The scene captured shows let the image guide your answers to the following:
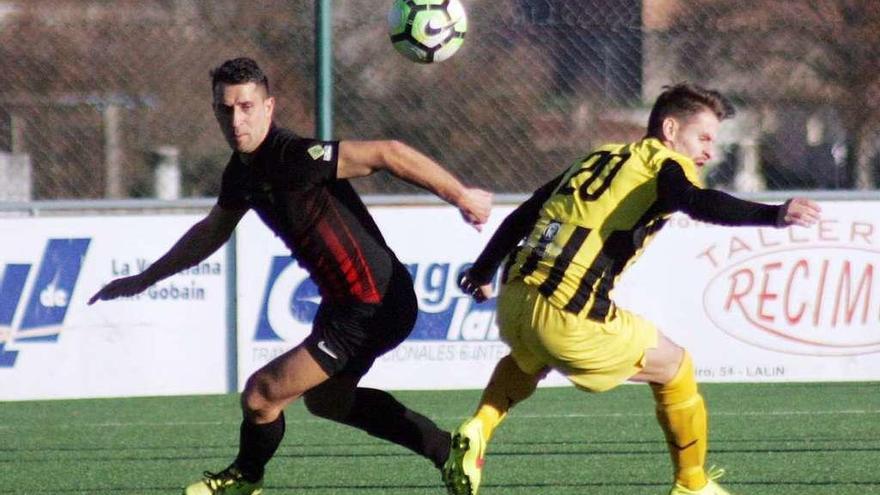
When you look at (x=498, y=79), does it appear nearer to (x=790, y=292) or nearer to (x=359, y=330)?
(x=790, y=292)

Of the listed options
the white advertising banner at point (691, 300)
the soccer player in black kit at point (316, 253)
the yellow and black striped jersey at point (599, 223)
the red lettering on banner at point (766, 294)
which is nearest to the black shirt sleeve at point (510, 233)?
the yellow and black striped jersey at point (599, 223)

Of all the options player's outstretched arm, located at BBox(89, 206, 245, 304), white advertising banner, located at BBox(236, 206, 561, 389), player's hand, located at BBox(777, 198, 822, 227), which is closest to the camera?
player's hand, located at BBox(777, 198, 822, 227)

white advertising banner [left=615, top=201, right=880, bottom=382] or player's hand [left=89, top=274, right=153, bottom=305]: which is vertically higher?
player's hand [left=89, top=274, right=153, bottom=305]

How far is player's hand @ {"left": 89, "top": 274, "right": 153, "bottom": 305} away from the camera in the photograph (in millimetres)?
6539

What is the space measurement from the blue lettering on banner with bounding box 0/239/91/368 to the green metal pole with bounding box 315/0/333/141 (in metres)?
1.74

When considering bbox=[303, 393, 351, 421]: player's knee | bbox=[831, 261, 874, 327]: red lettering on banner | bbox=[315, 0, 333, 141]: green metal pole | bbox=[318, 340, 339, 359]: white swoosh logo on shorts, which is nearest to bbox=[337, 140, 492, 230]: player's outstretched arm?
bbox=[318, 340, 339, 359]: white swoosh logo on shorts

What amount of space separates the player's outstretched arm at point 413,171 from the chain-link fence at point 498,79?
20.7 ft

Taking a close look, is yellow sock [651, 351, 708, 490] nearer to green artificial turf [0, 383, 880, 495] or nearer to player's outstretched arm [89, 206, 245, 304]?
green artificial turf [0, 383, 880, 495]

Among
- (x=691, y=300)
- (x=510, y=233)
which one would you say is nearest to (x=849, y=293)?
(x=691, y=300)

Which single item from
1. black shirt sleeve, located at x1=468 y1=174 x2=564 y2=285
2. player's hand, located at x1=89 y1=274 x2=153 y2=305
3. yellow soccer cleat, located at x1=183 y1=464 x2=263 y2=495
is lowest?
yellow soccer cleat, located at x1=183 y1=464 x2=263 y2=495

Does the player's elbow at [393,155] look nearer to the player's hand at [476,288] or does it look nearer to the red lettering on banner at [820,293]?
the player's hand at [476,288]

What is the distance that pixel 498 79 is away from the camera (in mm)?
12508

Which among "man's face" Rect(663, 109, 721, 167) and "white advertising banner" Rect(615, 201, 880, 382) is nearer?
"man's face" Rect(663, 109, 721, 167)

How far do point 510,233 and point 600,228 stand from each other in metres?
0.52
